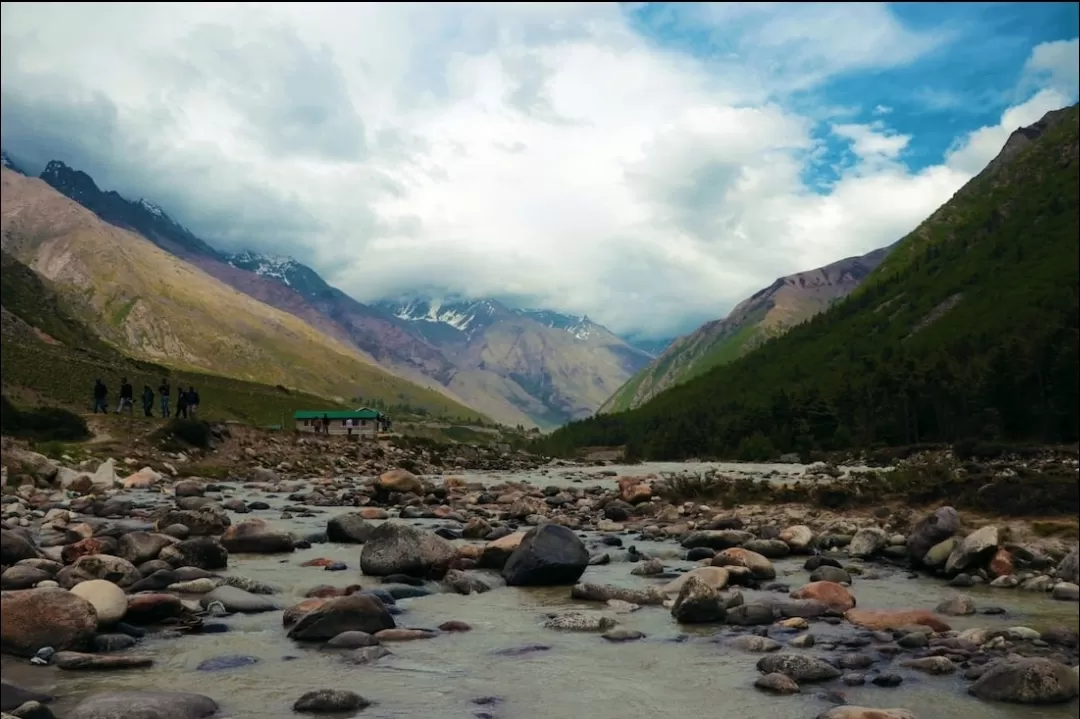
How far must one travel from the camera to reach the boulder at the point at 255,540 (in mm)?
20672

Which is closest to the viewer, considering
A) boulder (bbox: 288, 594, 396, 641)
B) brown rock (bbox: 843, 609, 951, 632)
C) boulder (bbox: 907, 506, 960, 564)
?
boulder (bbox: 288, 594, 396, 641)

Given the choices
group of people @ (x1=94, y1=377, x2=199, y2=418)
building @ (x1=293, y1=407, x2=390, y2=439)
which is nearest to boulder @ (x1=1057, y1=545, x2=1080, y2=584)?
group of people @ (x1=94, y1=377, x2=199, y2=418)

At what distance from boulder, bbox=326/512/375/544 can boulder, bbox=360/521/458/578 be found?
4912 mm

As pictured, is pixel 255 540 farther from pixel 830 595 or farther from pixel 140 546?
pixel 830 595

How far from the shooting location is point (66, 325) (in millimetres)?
166125

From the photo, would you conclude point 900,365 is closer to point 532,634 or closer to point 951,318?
point 951,318

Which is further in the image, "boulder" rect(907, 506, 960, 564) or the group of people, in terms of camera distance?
the group of people

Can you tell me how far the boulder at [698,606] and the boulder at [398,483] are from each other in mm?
24394

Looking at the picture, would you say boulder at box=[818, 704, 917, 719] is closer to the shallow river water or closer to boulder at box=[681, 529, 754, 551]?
the shallow river water

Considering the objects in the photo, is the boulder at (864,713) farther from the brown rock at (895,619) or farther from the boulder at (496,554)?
the boulder at (496,554)

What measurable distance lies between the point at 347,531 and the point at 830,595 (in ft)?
45.5

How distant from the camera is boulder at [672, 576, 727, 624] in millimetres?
13922

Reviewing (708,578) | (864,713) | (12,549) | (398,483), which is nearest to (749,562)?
(708,578)

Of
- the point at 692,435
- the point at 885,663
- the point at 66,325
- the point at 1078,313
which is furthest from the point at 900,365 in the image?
the point at 66,325
